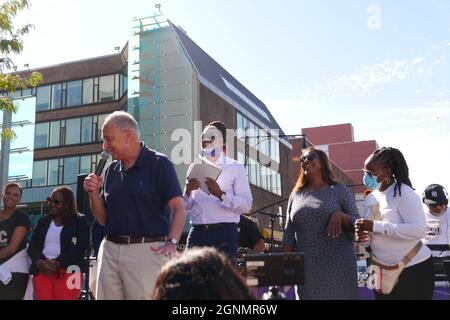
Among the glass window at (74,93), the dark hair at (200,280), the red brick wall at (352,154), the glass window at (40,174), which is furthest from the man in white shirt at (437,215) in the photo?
the red brick wall at (352,154)

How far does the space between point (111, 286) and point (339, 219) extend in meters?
1.75

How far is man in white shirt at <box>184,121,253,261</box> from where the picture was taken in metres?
4.37

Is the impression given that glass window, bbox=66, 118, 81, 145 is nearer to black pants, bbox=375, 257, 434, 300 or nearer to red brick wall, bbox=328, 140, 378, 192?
black pants, bbox=375, 257, 434, 300

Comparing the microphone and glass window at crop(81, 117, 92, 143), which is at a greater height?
glass window at crop(81, 117, 92, 143)

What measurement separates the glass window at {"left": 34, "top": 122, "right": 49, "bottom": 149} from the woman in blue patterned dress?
36.7 metres

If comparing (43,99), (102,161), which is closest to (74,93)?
(43,99)

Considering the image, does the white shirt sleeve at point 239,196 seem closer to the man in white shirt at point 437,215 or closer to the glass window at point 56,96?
the man in white shirt at point 437,215

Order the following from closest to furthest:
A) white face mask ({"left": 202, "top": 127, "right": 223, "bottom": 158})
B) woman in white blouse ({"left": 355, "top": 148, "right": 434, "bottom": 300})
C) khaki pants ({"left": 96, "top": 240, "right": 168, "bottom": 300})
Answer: khaki pants ({"left": 96, "top": 240, "right": 168, "bottom": 300}), woman in white blouse ({"left": 355, "top": 148, "right": 434, "bottom": 300}), white face mask ({"left": 202, "top": 127, "right": 223, "bottom": 158})

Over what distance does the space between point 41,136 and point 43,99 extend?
293cm

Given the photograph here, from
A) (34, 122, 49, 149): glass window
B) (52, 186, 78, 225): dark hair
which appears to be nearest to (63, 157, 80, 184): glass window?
(34, 122, 49, 149): glass window

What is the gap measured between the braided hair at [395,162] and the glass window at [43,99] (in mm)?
38063

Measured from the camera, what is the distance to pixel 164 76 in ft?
92.0

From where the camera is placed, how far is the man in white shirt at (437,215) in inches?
230
